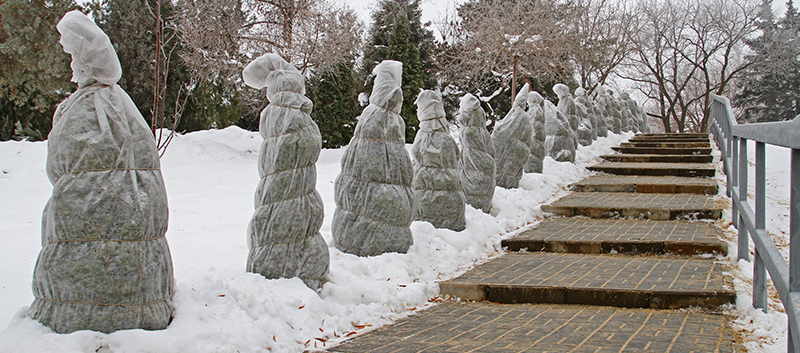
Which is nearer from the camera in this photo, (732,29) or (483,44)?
(483,44)

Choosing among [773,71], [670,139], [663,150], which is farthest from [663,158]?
[773,71]

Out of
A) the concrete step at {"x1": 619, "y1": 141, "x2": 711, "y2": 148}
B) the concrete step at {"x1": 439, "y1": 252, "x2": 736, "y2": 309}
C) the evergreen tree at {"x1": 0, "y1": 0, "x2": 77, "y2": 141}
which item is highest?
the evergreen tree at {"x1": 0, "y1": 0, "x2": 77, "y2": 141}

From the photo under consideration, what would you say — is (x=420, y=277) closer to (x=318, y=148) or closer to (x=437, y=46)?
(x=318, y=148)

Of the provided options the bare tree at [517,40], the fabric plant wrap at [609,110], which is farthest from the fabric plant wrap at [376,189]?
the fabric plant wrap at [609,110]

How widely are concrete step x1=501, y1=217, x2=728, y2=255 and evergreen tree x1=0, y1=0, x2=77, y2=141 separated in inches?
535

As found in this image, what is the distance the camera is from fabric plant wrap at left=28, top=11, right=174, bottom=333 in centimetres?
333

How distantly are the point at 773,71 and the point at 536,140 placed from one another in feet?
71.0

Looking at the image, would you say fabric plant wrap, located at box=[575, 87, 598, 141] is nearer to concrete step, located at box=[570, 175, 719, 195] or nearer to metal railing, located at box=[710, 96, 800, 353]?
concrete step, located at box=[570, 175, 719, 195]

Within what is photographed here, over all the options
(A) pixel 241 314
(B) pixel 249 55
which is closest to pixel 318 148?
(A) pixel 241 314

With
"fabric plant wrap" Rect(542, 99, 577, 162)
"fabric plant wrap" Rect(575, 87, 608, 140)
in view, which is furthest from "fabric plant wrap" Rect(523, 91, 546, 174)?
"fabric plant wrap" Rect(575, 87, 608, 140)

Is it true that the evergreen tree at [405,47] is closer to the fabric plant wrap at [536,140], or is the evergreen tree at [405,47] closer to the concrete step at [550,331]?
the fabric plant wrap at [536,140]

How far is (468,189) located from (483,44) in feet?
39.7

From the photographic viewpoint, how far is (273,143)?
478 cm

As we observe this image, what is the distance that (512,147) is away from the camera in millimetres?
10047
